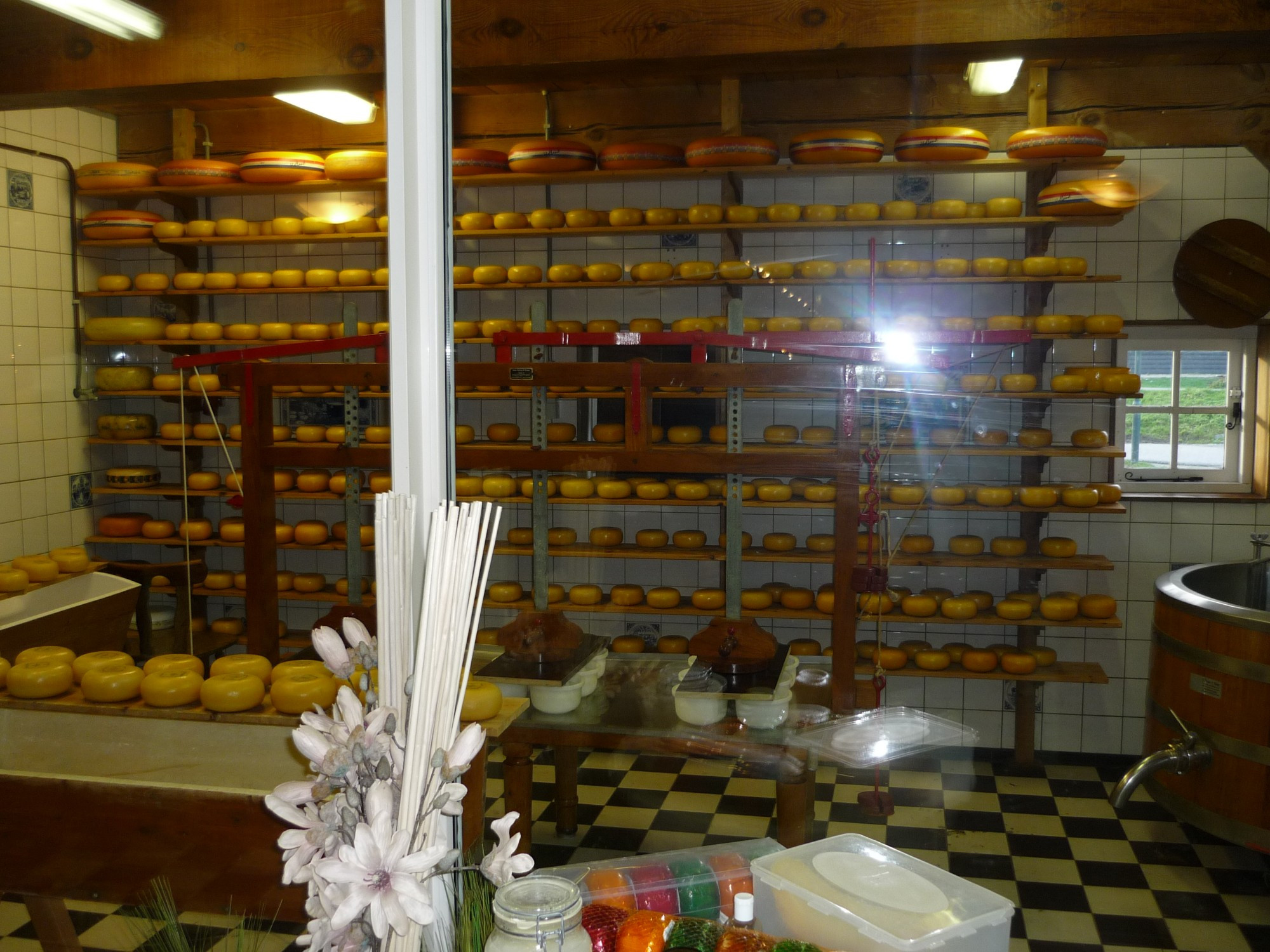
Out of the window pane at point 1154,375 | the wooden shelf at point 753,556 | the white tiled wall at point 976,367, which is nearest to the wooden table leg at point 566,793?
the white tiled wall at point 976,367

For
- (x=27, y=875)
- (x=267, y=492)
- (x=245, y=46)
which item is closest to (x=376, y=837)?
(x=27, y=875)

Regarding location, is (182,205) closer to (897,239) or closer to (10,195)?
(10,195)

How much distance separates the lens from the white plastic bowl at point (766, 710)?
4.81 ft

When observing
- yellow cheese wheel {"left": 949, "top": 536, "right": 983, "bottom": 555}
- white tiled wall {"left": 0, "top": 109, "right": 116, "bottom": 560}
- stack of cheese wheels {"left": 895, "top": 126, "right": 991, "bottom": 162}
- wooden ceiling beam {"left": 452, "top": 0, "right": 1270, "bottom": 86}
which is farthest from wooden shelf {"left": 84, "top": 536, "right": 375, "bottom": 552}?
stack of cheese wheels {"left": 895, "top": 126, "right": 991, "bottom": 162}

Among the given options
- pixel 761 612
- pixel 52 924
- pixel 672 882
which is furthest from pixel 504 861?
pixel 761 612

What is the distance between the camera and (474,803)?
1.13m

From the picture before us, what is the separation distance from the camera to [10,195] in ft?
3.67

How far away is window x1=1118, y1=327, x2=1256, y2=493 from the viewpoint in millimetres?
936

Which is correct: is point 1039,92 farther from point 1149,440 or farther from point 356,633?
point 356,633

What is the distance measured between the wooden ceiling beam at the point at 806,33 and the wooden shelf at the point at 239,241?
247 millimetres

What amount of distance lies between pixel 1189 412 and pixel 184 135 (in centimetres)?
136

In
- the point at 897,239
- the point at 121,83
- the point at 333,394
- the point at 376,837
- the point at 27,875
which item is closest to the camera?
the point at 376,837

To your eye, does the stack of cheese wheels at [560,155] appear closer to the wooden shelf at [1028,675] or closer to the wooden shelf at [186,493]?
the wooden shelf at [186,493]

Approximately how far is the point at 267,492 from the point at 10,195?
0.50m
